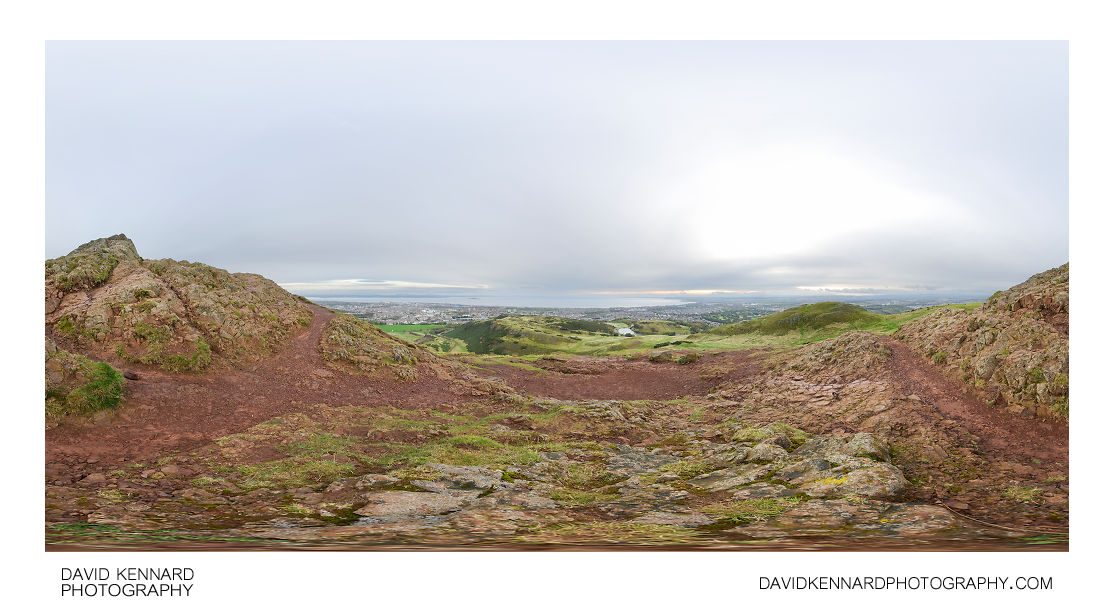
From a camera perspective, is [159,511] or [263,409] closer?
[159,511]

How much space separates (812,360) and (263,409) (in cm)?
2761

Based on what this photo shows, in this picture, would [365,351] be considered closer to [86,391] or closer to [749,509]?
[86,391]

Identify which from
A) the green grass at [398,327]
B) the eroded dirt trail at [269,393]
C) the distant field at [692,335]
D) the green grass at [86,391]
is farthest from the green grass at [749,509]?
the green grass at [398,327]

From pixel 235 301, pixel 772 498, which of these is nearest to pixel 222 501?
pixel 772 498

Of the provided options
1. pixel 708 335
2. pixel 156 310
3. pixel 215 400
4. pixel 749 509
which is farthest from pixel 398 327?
pixel 749 509

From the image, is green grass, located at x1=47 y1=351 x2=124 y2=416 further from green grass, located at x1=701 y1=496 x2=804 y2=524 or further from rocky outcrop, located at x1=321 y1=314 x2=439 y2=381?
green grass, located at x1=701 y1=496 x2=804 y2=524

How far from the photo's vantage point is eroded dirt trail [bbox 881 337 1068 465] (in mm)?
9133

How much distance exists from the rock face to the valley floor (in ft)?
6.80

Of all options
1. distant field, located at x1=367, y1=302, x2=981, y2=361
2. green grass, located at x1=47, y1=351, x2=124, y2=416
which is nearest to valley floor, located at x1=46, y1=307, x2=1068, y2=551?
green grass, located at x1=47, y1=351, x2=124, y2=416

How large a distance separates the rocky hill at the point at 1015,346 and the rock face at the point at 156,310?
97.5 feet

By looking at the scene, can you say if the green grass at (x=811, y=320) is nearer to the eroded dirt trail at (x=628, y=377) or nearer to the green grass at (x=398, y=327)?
the eroded dirt trail at (x=628, y=377)

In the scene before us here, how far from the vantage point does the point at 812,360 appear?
2189 cm

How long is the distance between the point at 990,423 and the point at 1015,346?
442 cm

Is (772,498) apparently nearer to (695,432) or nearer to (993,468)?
(993,468)
